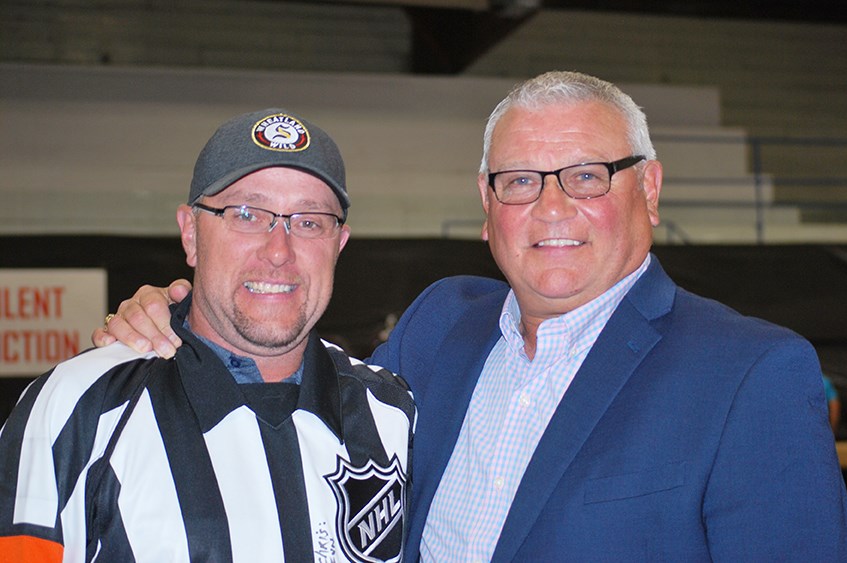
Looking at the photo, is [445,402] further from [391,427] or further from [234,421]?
[234,421]

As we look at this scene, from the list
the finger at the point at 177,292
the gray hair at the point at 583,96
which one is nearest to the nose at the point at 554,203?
the gray hair at the point at 583,96

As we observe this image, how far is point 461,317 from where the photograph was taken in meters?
2.01

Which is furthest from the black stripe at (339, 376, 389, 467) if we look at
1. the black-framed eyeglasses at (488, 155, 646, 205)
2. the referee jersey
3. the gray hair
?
the gray hair

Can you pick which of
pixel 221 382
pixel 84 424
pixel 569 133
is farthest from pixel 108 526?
pixel 569 133

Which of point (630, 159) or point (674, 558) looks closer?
point (674, 558)

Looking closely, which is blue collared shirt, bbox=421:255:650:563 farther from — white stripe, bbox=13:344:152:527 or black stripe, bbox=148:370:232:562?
white stripe, bbox=13:344:152:527

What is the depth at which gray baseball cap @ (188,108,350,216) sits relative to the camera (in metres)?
1.59

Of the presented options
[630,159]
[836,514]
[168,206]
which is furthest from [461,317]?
[168,206]

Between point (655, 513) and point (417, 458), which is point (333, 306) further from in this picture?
point (655, 513)

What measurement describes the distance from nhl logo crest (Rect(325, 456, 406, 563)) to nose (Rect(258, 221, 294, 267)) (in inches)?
14.4

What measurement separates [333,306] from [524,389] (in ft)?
12.6

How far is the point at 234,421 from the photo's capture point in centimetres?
155

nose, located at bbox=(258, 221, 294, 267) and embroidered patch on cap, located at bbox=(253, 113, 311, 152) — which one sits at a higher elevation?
embroidered patch on cap, located at bbox=(253, 113, 311, 152)

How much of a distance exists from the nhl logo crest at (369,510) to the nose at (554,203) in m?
0.53
